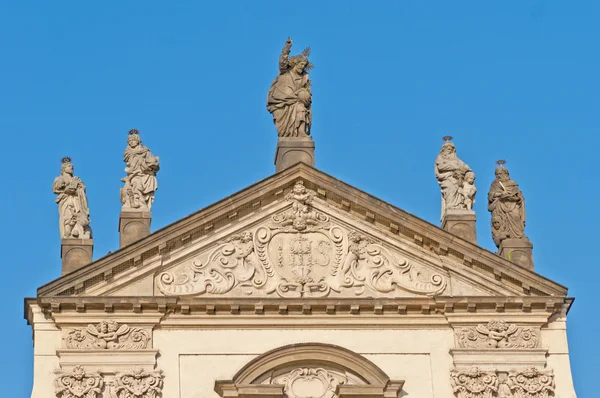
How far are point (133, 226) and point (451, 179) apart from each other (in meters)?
5.84

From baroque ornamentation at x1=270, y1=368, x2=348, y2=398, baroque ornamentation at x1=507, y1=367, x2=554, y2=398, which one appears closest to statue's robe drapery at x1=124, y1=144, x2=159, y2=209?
baroque ornamentation at x1=270, y1=368, x2=348, y2=398

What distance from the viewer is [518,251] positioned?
29.3 meters

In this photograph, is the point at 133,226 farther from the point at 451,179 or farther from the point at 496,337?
the point at 496,337

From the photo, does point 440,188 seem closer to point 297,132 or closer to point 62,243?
point 297,132

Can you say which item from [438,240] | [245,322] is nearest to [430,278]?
[438,240]

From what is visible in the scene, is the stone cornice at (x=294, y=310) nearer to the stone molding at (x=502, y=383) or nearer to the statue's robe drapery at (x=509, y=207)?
the stone molding at (x=502, y=383)

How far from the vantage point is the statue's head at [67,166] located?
96.6 feet

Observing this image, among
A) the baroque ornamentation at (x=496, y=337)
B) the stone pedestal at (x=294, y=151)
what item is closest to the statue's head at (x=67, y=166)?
the stone pedestal at (x=294, y=151)

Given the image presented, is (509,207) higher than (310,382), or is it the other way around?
(509,207)

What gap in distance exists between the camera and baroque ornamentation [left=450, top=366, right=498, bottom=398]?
91.8 feet

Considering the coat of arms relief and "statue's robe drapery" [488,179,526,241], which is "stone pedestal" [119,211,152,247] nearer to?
the coat of arms relief

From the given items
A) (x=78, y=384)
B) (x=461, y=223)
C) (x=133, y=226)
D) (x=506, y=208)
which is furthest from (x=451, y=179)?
(x=78, y=384)

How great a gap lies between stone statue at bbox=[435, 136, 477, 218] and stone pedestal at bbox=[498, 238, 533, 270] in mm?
975

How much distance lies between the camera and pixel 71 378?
27.4 meters
